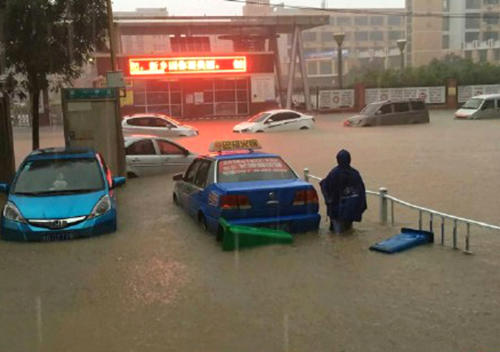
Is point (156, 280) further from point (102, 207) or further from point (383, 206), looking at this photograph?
point (383, 206)

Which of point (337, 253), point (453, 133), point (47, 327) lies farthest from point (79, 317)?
point (453, 133)

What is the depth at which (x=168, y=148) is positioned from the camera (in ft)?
55.5

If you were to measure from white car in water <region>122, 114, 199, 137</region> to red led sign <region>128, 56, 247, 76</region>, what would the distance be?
14.6m

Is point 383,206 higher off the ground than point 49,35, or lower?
lower

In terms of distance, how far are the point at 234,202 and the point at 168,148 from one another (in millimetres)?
A: 8894

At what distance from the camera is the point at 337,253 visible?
8016mm

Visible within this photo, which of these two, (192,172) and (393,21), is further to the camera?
(393,21)

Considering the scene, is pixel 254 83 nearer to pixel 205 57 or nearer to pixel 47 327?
pixel 205 57

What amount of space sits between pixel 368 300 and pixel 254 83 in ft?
126

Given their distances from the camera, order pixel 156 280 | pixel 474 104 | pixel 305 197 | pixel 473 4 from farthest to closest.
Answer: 1. pixel 473 4
2. pixel 474 104
3. pixel 305 197
4. pixel 156 280

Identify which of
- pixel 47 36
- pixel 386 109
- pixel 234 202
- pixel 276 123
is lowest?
pixel 234 202

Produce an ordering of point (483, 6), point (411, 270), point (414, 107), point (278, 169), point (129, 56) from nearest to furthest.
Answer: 1. point (411, 270)
2. point (278, 169)
3. point (414, 107)
4. point (129, 56)
5. point (483, 6)

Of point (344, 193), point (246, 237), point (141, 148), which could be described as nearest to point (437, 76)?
point (141, 148)

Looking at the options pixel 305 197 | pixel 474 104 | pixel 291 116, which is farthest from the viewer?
pixel 474 104
